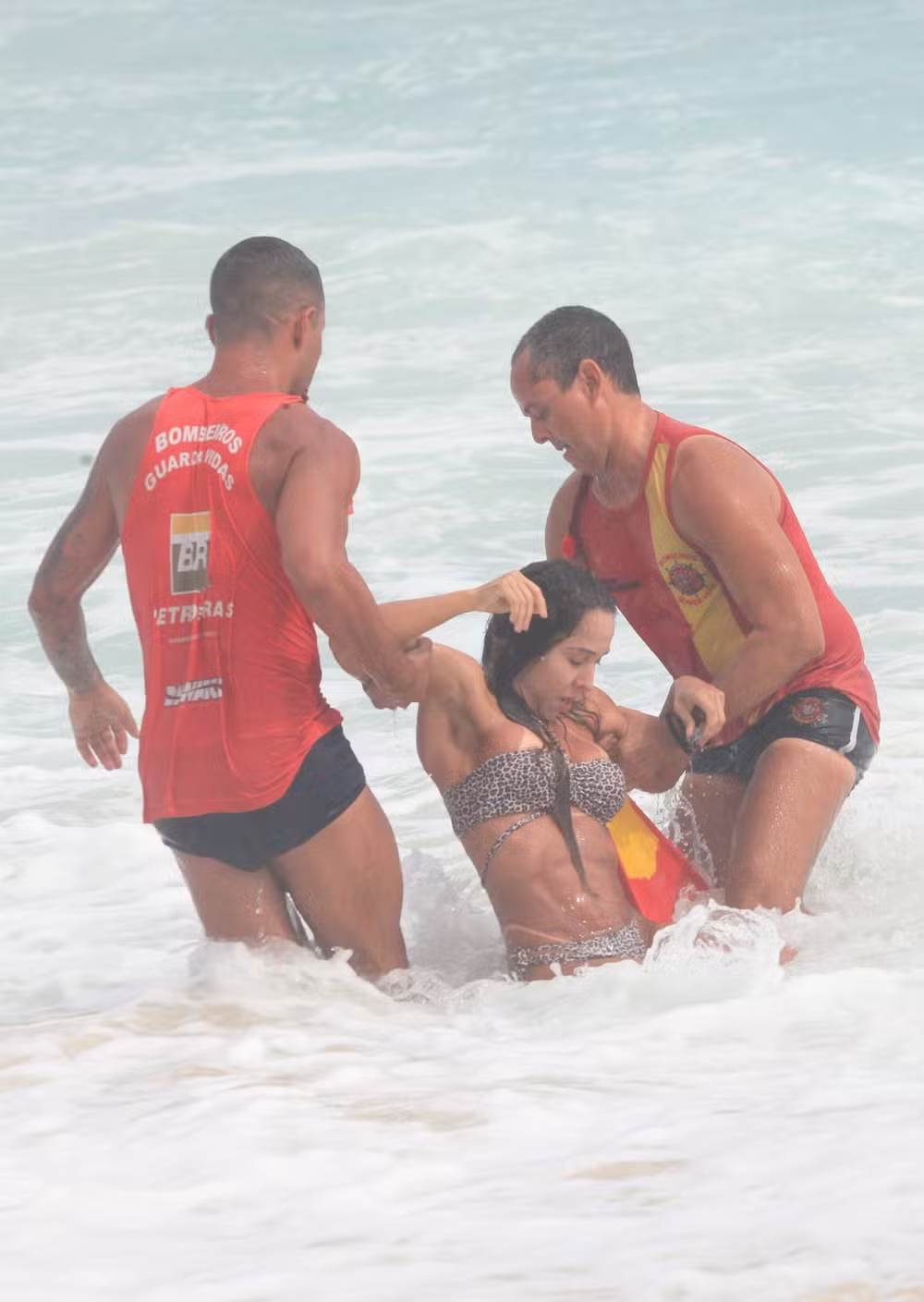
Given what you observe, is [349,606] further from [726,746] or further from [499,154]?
[499,154]

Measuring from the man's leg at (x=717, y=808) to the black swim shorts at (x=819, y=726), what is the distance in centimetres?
12

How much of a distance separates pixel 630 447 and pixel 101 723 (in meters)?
1.42

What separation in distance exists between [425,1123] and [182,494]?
52.6 inches

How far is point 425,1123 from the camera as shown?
12.0 feet

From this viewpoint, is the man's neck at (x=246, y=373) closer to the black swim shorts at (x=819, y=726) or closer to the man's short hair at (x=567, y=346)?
A: the man's short hair at (x=567, y=346)

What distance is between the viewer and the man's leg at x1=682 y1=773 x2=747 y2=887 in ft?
16.6

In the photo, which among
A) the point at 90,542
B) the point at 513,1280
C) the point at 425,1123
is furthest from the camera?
the point at 90,542

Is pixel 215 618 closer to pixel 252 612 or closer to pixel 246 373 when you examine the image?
pixel 252 612

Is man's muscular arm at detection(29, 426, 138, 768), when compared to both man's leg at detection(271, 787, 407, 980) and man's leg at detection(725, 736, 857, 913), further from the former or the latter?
man's leg at detection(725, 736, 857, 913)

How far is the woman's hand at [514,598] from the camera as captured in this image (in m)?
4.06

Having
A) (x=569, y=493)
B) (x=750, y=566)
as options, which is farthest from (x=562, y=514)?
(x=750, y=566)

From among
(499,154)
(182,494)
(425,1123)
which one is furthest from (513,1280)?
(499,154)

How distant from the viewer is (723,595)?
480cm

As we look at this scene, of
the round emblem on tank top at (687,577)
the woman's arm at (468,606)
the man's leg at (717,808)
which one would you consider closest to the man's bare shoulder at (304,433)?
the woman's arm at (468,606)
